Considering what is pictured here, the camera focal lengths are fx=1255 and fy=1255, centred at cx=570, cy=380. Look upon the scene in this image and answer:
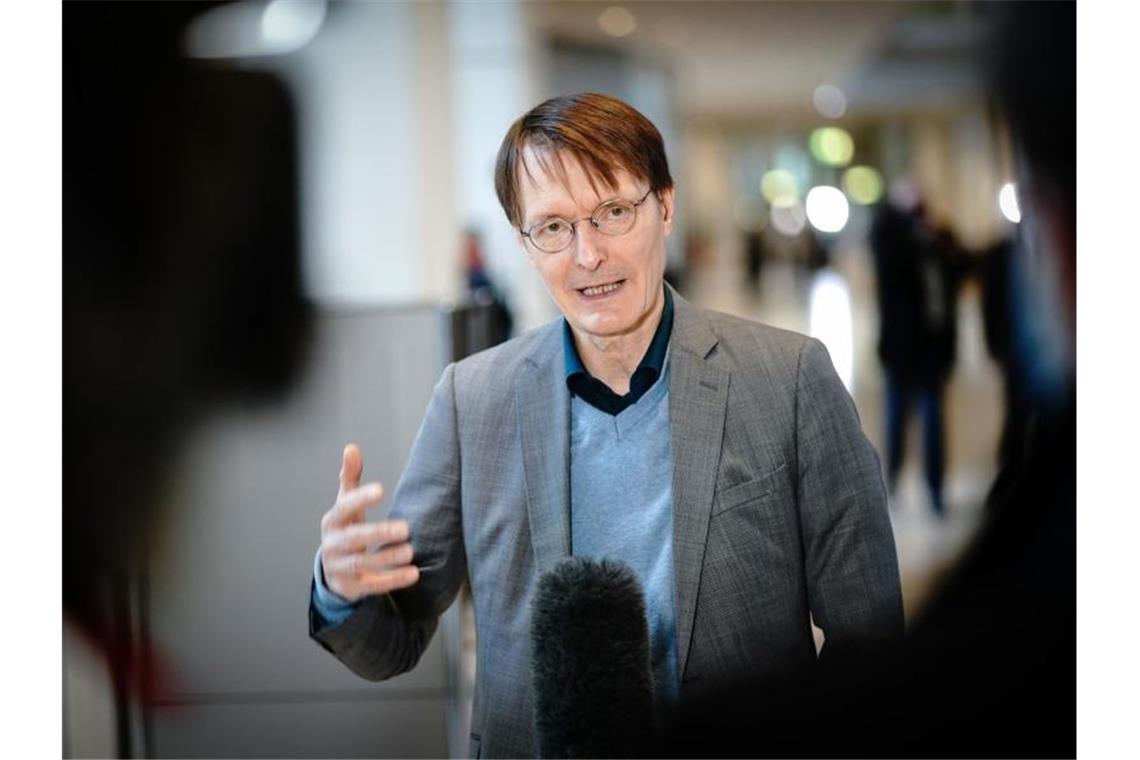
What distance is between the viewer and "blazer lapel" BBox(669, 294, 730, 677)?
1743mm

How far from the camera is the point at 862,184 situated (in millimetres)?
2113

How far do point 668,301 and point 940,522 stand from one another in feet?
1.95

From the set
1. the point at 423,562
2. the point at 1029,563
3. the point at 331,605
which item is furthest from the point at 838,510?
the point at 331,605

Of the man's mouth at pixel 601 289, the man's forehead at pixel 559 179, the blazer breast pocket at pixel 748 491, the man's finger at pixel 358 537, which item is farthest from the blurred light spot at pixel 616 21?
the man's finger at pixel 358 537

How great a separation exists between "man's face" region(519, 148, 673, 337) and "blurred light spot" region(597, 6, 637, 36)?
45 cm

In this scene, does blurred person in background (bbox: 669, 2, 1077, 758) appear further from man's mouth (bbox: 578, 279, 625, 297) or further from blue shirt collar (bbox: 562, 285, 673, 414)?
man's mouth (bbox: 578, 279, 625, 297)

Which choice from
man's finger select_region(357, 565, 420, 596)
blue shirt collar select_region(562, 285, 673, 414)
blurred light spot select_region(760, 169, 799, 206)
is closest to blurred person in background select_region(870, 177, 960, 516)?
blurred light spot select_region(760, 169, 799, 206)

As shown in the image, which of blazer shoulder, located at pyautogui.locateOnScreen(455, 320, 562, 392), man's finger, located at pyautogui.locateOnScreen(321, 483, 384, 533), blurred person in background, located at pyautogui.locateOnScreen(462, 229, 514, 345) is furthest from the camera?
blurred person in background, located at pyautogui.locateOnScreen(462, 229, 514, 345)

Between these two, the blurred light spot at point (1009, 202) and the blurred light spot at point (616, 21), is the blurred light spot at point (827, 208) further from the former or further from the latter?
the blurred light spot at point (616, 21)

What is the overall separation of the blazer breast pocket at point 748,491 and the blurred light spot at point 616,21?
80 centimetres

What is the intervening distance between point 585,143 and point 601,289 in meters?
0.20

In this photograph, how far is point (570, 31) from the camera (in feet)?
6.81
